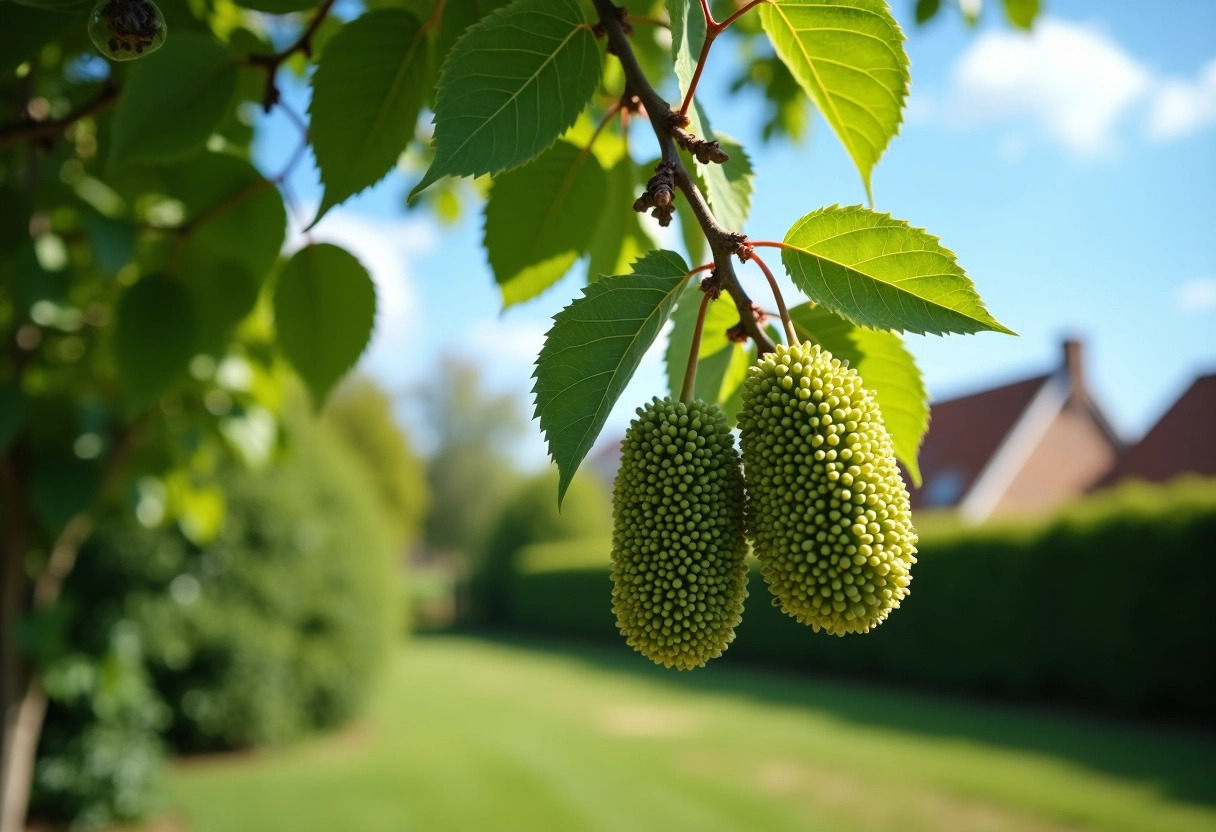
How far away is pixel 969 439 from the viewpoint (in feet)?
65.9

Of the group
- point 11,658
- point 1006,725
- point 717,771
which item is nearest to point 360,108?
point 11,658

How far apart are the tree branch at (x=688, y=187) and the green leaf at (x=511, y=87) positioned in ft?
0.17

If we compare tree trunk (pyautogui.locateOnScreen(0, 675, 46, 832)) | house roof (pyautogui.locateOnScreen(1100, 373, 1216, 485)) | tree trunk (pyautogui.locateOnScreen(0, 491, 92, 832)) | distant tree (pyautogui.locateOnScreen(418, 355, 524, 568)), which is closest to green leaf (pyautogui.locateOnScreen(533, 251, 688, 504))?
tree trunk (pyautogui.locateOnScreen(0, 491, 92, 832))

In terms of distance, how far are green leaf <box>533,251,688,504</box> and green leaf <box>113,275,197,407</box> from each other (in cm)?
114

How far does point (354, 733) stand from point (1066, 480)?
16.0 metres

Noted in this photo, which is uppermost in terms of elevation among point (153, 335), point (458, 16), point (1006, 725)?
point (458, 16)

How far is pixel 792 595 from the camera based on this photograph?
0.81 meters

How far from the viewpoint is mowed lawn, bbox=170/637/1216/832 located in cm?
752

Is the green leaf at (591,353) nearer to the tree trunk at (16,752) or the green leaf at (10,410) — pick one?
the green leaf at (10,410)

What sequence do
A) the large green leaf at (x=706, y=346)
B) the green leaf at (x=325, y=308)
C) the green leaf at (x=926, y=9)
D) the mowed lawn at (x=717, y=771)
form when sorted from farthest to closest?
the mowed lawn at (x=717, y=771) < the green leaf at (x=926, y=9) < the green leaf at (x=325, y=308) < the large green leaf at (x=706, y=346)

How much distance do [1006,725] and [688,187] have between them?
37.8 feet

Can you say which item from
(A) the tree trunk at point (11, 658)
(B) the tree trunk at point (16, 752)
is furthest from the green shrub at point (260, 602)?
(A) the tree trunk at point (11, 658)

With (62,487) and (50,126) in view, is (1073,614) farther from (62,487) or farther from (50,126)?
(50,126)

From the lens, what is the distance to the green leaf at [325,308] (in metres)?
1.47
